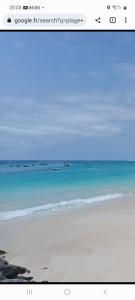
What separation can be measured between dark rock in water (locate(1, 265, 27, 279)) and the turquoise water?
72cm

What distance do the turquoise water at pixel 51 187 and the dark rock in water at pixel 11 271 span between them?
28.2 inches

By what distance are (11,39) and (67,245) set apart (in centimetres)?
96

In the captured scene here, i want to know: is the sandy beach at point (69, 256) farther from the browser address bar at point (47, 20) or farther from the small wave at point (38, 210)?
the browser address bar at point (47, 20)

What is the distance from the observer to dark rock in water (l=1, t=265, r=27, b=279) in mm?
1698

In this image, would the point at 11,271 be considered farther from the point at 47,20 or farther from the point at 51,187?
the point at 51,187

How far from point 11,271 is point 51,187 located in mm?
3776

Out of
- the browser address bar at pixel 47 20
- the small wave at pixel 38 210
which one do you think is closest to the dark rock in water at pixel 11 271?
the small wave at pixel 38 210

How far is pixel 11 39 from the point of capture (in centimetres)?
156

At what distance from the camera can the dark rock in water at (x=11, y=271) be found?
1698mm

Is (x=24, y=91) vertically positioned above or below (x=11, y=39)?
below

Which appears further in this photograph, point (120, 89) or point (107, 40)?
point (120, 89)

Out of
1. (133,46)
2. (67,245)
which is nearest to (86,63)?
(133,46)

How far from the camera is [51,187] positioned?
18.2ft
